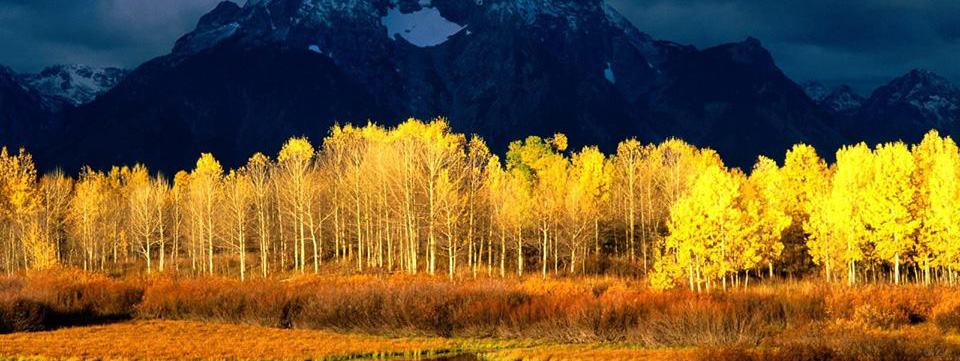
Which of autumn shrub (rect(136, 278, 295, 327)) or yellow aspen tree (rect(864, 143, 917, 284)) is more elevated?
yellow aspen tree (rect(864, 143, 917, 284))

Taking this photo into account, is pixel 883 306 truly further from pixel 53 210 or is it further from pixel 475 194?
pixel 53 210

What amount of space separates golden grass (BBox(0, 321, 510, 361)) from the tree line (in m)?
23.2

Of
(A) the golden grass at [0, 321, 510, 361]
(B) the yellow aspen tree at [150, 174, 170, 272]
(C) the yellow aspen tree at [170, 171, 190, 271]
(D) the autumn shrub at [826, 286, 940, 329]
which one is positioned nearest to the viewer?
(A) the golden grass at [0, 321, 510, 361]

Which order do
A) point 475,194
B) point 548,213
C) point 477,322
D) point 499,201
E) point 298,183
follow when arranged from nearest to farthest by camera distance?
point 477,322 → point 548,213 → point 298,183 → point 475,194 → point 499,201

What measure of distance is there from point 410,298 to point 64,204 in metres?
70.2

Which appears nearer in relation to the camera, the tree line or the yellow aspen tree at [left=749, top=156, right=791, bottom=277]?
the tree line

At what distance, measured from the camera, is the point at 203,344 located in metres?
33.5

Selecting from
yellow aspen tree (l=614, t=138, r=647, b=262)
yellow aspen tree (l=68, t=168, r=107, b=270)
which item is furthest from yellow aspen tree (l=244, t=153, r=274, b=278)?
yellow aspen tree (l=614, t=138, r=647, b=262)

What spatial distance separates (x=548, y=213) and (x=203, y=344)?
4151 cm

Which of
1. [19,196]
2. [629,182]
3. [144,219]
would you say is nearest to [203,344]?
[144,219]

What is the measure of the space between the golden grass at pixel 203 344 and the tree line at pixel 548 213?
2323 centimetres

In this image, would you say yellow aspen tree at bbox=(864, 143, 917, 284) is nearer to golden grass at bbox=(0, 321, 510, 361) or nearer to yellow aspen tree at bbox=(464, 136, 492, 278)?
yellow aspen tree at bbox=(464, 136, 492, 278)

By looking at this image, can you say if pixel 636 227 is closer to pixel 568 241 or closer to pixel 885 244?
pixel 568 241

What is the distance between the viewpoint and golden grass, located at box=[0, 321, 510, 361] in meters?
30.3
